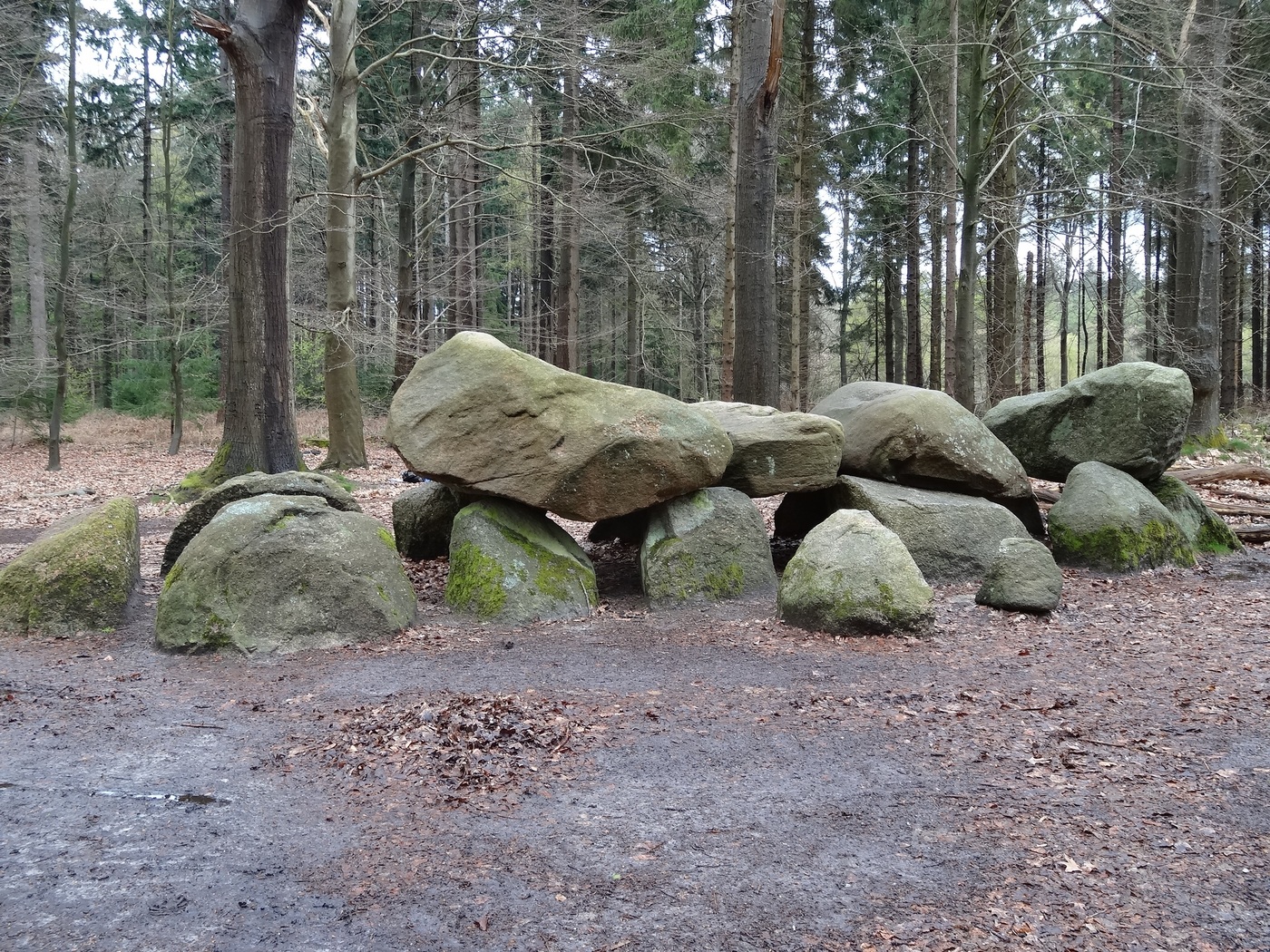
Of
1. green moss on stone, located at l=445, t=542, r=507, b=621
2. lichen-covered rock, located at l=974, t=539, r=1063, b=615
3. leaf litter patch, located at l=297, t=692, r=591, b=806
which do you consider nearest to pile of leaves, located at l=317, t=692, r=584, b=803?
leaf litter patch, located at l=297, t=692, r=591, b=806

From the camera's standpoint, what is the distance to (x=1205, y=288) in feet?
43.1

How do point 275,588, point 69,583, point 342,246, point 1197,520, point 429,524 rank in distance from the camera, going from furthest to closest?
point 342,246 < point 1197,520 < point 429,524 < point 69,583 < point 275,588

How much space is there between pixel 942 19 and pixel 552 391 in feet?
44.8

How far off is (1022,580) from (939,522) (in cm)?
117

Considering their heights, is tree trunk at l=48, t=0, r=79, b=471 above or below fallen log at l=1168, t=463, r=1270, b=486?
above

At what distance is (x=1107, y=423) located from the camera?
27.0ft

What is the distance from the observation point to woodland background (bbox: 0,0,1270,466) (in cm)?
1167

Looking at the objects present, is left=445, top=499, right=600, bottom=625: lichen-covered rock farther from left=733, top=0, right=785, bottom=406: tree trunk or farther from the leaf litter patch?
left=733, top=0, right=785, bottom=406: tree trunk

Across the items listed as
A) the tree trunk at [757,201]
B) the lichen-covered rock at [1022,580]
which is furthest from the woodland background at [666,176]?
the lichen-covered rock at [1022,580]

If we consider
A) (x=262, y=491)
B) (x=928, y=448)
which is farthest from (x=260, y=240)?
(x=928, y=448)

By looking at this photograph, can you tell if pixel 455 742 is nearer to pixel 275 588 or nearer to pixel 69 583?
pixel 275 588

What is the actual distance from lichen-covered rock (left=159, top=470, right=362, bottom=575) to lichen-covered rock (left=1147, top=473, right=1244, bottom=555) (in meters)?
7.49

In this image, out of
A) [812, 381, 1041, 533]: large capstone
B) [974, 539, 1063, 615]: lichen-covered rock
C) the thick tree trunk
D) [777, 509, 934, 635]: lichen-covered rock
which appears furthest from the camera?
the thick tree trunk

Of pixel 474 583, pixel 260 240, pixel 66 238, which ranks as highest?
pixel 66 238
